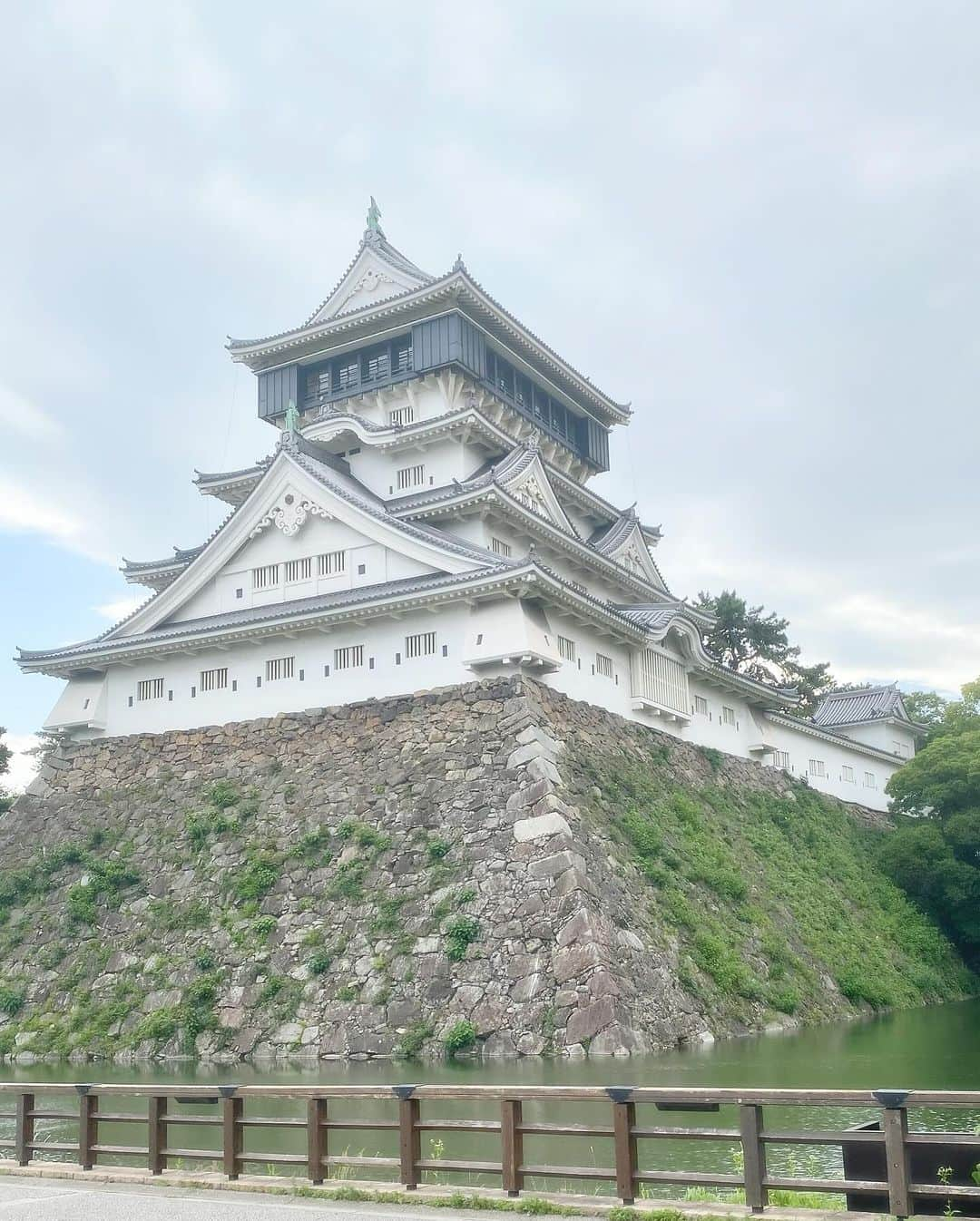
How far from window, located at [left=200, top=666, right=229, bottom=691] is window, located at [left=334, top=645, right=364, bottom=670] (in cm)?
292

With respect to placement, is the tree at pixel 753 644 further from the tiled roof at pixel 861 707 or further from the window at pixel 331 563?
the window at pixel 331 563

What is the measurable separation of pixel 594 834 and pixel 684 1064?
17.4 ft

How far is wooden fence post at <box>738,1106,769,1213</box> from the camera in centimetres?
772

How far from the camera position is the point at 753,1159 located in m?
7.78

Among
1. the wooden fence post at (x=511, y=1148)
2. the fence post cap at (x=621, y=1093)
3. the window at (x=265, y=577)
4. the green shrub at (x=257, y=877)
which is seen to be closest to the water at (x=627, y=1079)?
the wooden fence post at (x=511, y=1148)

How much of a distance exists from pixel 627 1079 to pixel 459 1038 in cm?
349

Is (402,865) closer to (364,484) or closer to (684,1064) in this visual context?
(684,1064)

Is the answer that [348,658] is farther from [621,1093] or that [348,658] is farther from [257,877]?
[621,1093]

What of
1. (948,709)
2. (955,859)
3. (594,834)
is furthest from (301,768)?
(948,709)

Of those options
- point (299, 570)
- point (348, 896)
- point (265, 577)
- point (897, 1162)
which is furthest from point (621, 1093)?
point (265, 577)

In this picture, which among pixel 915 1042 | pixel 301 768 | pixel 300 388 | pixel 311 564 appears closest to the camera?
pixel 915 1042

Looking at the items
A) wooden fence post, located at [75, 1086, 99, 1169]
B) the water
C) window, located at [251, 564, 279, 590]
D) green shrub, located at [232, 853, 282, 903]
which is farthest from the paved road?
window, located at [251, 564, 279, 590]

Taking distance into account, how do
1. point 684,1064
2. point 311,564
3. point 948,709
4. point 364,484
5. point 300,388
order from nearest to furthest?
point 684,1064 < point 311,564 < point 364,484 < point 300,388 < point 948,709

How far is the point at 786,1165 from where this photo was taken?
1105 centimetres
